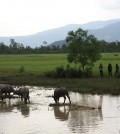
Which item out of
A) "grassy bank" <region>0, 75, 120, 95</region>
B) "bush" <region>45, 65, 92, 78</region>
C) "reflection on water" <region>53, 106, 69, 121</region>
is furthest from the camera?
"bush" <region>45, 65, 92, 78</region>

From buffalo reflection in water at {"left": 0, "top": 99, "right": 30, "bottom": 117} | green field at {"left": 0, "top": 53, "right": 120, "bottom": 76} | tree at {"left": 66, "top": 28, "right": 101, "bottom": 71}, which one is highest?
tree at {"left": 66, "top": 28, "right": 101, "bottom": 71}

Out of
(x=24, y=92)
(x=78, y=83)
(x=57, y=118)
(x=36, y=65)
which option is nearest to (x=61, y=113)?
(x=57, y=118)

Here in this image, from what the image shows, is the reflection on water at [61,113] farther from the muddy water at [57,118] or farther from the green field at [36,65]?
Result: the green field at [36,65]

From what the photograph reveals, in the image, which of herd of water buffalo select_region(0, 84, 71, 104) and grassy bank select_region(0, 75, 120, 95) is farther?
grassy bank select_region(0, 75, 120, 95)

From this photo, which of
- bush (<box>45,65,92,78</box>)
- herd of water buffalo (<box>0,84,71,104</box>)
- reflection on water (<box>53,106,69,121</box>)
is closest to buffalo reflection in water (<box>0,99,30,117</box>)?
herd of water buffalo (<box>0,84,71,104</box>)

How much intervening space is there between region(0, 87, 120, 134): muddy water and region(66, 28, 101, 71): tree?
62.4 feet

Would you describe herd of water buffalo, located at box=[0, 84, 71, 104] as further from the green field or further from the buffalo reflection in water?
the green field

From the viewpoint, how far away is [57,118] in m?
21.6

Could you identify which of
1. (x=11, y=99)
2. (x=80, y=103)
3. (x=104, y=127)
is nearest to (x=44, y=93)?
(x=11, y=99)

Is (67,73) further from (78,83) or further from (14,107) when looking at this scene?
(14,107)

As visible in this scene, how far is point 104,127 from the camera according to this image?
1862 centimetres

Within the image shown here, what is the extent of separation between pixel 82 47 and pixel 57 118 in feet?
88.0

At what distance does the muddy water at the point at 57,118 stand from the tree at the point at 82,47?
62.4 feet

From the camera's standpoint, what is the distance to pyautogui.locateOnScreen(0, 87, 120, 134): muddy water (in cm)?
1819
